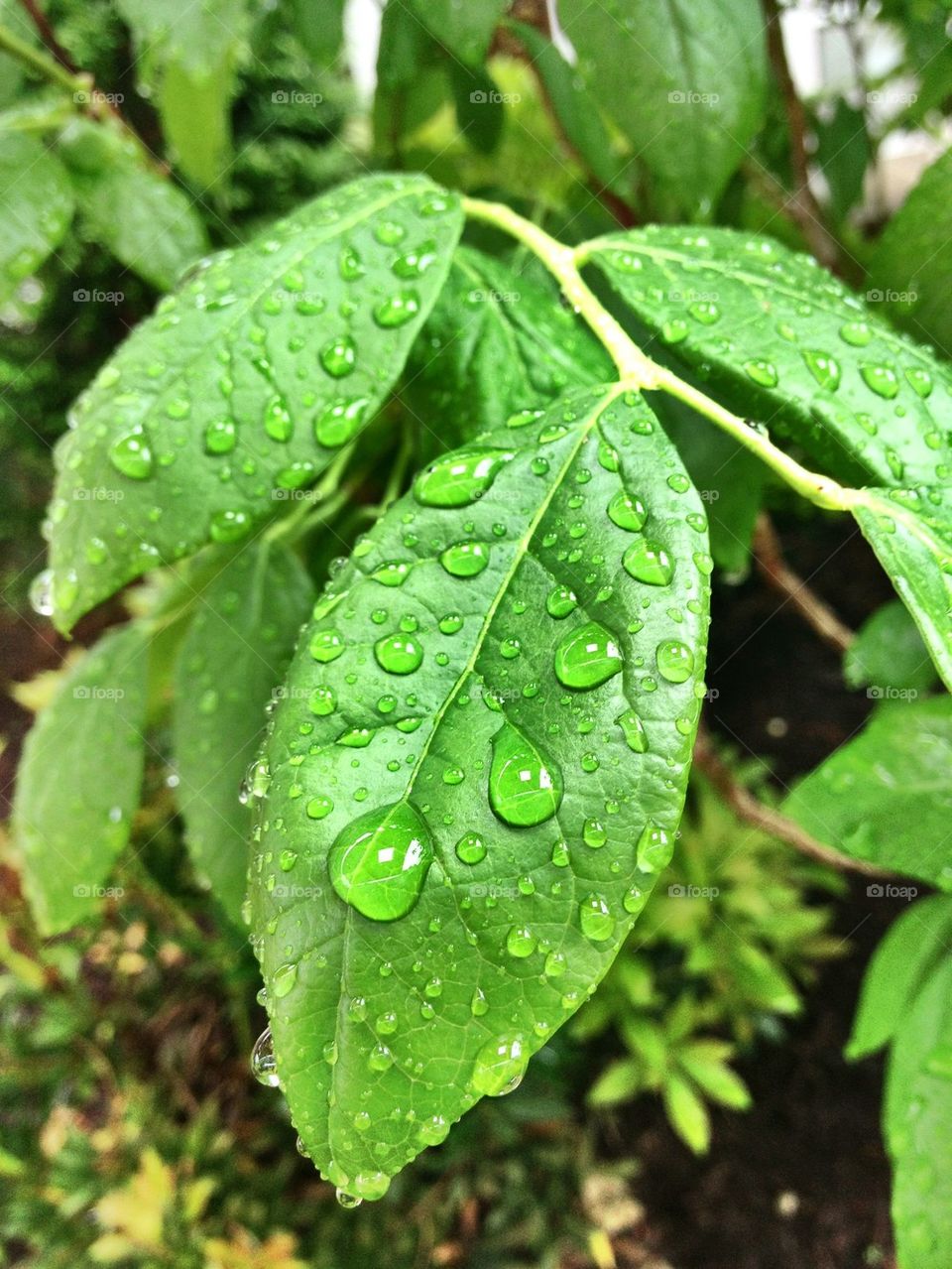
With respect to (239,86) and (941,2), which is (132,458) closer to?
(941,2)

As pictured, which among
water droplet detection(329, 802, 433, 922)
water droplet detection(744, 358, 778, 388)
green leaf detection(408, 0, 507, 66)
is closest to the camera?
water droplet detection(329, 802, 433, 922)

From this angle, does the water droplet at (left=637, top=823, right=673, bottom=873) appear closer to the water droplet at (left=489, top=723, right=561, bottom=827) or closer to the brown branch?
the water droplet at (left=489, top=723, right=561, bottom=827)

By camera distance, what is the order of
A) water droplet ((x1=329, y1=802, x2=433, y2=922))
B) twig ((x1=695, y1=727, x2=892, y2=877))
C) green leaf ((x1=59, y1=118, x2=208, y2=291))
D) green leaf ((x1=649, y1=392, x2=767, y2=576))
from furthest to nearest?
twig ((x1=695, y1=727, x2=892, y2=877)), green leaf ((x1=59, y1=118, x2=208, y2=291)), green leaf ((x1=649, y1=392, x2=767, y2=576)), water droplet ((x1=329, y1=802, x2=433, y2=922))

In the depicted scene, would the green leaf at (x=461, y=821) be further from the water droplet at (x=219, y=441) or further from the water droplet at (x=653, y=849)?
the water droplet at (x=219, y=441)

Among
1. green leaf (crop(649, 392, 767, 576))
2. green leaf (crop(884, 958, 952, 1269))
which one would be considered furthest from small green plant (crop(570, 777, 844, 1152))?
green leaf (crop(649, 392, 767, 576))

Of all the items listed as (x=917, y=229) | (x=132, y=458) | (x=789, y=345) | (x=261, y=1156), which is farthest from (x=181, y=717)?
(x=261, y=1156)

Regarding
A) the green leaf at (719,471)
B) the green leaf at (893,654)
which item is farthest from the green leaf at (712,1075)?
the green leaf at (719,471)

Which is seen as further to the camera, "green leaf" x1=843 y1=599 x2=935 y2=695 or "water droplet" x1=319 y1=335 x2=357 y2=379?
"green leaf" x1=843 y1=599 x2=935 y2=695
